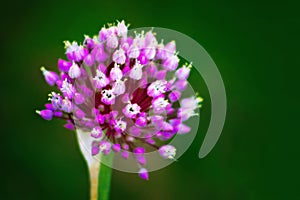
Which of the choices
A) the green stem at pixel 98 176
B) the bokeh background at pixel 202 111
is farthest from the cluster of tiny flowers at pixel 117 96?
the bokeh background at pixel 202 111

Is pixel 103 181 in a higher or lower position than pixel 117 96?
lower

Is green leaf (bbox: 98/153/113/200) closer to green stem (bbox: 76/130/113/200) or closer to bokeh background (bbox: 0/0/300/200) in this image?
green stem (bbox: 76/130/113/200)

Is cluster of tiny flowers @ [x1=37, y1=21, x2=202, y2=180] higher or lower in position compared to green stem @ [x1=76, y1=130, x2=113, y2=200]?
higher

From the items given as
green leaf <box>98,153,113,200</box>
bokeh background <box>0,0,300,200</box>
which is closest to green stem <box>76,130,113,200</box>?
green leaf <box>98,153,113,200</box>

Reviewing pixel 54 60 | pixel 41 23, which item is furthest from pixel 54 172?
pixel 41 23

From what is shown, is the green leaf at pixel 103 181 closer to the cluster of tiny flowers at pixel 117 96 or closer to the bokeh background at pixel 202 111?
the cluster of tiny flowers at pixel 117 96

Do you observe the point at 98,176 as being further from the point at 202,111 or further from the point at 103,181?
the point at 202,111

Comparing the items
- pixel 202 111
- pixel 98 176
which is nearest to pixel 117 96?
pixel 98 176
